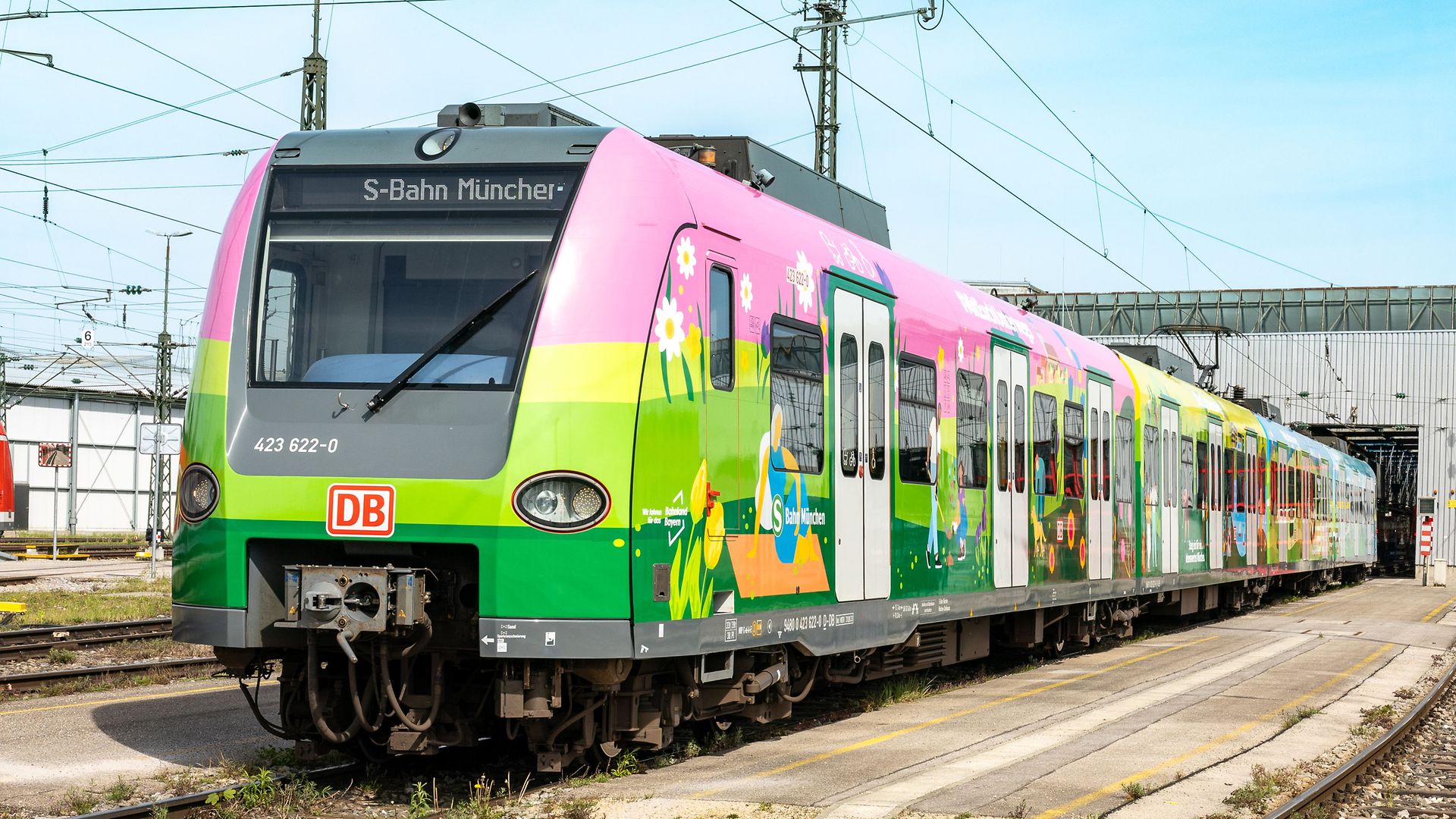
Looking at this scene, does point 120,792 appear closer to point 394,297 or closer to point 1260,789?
point 394,297

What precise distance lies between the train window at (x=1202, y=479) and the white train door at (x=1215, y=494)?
50mm

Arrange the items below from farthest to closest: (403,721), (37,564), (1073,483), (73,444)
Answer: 1. (73,444)
2. (37,564)
3. (1073,483)
4. (403,721)

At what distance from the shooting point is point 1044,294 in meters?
55.9

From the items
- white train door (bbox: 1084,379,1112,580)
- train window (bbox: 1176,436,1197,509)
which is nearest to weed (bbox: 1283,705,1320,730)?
white train door (bbox: 1084,379,1112,580)

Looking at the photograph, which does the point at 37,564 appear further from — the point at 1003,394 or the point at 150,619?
the point at 1003,394

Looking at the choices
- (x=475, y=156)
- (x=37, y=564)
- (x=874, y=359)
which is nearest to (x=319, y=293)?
(x=475, y=156)

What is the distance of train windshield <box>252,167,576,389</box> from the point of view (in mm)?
7613

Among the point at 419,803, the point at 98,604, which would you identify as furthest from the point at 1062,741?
the point at 98,604

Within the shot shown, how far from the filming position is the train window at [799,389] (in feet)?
29.8

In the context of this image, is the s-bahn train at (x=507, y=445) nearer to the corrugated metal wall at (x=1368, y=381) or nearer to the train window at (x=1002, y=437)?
the train window at (x=1002, y=437)

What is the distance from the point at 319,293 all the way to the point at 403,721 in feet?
7.34

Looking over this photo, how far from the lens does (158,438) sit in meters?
25.0

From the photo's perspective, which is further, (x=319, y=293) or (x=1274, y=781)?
(x=1274, y=781)

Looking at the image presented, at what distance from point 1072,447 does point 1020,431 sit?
1836 millimetres
